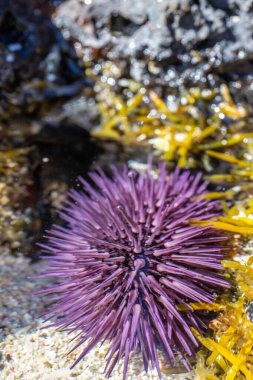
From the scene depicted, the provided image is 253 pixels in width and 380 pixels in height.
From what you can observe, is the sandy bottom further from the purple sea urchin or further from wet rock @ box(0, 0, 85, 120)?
wet rock @ box(0, 0, 85, 120)

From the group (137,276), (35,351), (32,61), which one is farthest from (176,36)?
(35,351)

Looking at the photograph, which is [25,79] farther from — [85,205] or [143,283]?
[143,283]

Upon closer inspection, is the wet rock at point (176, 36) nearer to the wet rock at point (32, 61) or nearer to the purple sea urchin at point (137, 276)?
the wet rock at point (32, 61)

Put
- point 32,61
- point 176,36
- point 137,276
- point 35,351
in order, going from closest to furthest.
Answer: point 137,276 < point 35,351 < point 176,36 < point 32,61

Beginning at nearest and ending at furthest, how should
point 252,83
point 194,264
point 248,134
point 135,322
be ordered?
1. point 135,322
2. point 194,264
3. point 248,134
4. point 252,83

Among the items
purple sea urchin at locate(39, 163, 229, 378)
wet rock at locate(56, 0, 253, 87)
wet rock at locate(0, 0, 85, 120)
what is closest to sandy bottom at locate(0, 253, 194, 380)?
purple sea urchin at locate(39, 163, 229, 378)

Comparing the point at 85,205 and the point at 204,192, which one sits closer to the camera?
the point at 85,205

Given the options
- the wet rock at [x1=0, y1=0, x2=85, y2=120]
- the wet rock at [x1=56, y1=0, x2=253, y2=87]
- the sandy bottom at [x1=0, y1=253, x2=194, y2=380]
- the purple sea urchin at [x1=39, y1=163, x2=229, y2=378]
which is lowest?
the sandy bottom at [x1=0, y1=253, x2=194, y2=380]

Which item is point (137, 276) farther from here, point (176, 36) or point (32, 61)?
point (32, 61)

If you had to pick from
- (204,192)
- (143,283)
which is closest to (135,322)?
(143,283)
